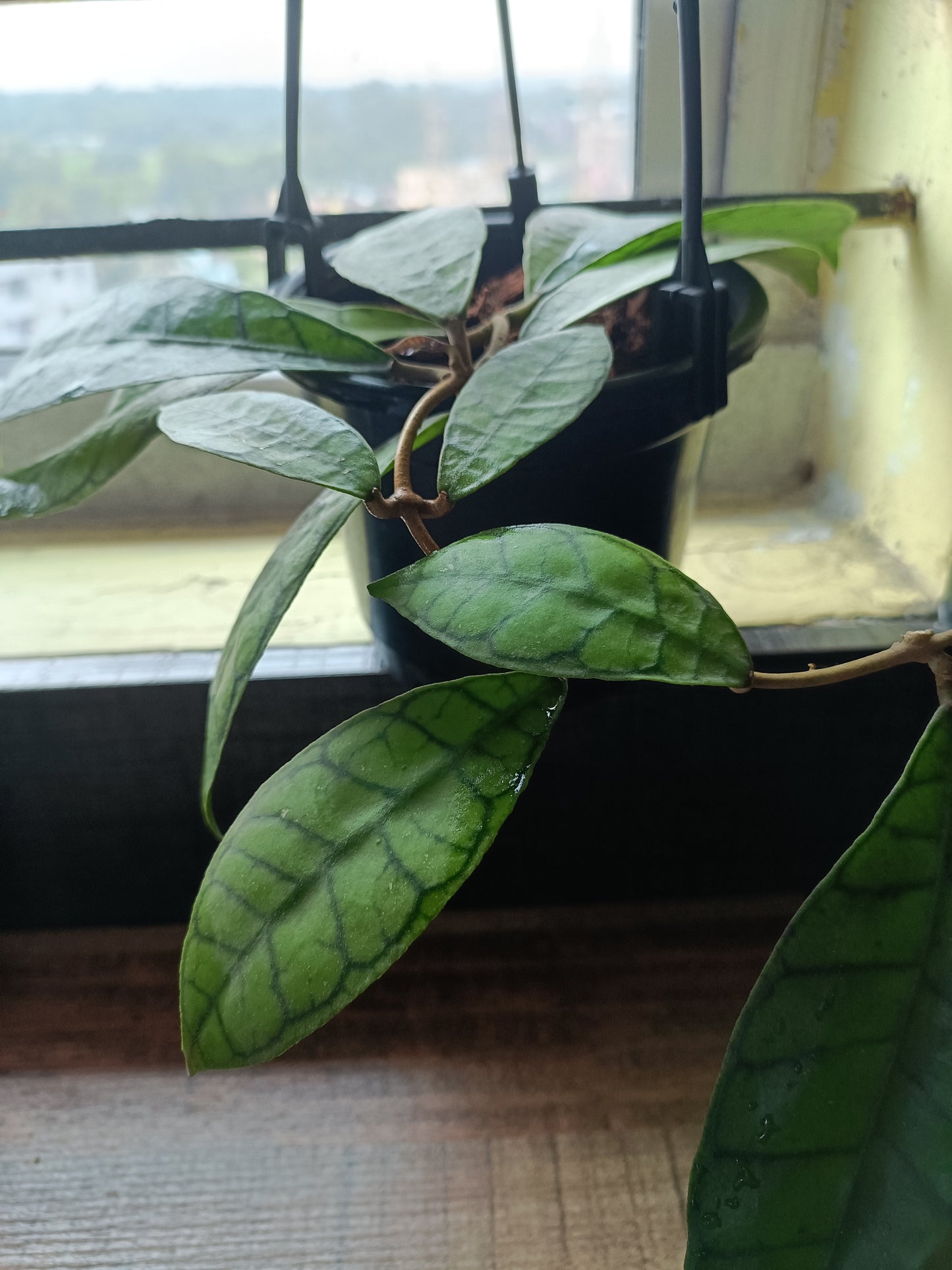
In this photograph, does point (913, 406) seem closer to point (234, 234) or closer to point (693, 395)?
point (693, 395)

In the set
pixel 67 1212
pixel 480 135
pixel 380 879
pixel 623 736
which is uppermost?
pixel 480 135

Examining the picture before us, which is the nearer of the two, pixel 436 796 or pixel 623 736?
pixel 436 796

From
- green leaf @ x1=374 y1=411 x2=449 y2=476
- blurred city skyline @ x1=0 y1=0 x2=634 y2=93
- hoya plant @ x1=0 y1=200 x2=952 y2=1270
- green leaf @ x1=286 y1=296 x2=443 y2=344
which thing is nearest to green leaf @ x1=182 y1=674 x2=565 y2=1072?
hoya plant @ x1=0 y1=200 x2=952 y2=1270

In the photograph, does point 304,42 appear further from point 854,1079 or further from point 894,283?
point 854,1079

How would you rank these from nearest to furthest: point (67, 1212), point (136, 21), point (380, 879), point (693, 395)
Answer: point (380, 879) → point (693, 395) → point (67, 1212) → point (136, 21)

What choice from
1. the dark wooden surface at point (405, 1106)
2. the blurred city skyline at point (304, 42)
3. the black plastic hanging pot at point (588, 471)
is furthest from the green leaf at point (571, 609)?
the blurred city skyline at point (304, 42)

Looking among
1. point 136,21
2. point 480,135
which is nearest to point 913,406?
point 480,135

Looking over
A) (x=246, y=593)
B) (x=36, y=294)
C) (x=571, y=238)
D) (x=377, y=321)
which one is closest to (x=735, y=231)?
(x=571, y=238)
